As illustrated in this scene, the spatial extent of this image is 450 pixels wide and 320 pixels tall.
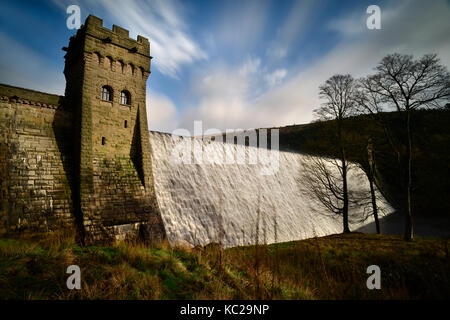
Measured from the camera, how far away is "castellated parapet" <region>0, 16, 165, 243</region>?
8.00 metres

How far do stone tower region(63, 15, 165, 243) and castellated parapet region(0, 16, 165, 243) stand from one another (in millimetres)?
43

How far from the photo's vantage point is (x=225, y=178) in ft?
52.7

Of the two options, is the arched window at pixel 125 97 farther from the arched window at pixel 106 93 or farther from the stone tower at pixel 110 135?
the arched window at pixel 106 93

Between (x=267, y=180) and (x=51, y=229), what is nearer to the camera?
(x=51, y=229)

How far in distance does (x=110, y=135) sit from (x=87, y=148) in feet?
4.58

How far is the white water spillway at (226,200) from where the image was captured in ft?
38.8

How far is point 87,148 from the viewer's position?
9.49 metres

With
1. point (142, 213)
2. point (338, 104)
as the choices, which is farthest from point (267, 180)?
point (142, 213)

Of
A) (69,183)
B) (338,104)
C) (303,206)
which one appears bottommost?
(303,206)
